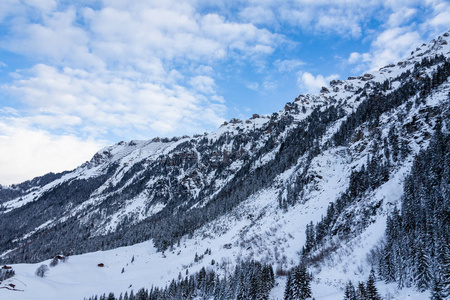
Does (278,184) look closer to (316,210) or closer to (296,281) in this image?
(316,210)

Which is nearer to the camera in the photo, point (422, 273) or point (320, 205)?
point (422, 273)

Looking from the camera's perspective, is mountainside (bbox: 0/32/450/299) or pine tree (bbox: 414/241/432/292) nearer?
pine tree (bbox: 414/241/432/292)

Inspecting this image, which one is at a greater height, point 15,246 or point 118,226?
point 118,226

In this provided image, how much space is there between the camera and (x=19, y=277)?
187ft

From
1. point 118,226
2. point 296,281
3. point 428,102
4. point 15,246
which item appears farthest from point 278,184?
point 15,246

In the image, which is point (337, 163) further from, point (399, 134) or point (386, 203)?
point (386, 203)

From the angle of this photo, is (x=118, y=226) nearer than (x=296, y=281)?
No

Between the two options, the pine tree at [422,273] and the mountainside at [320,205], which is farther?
the mountainside at [320,205]

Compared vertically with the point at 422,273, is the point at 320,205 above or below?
above

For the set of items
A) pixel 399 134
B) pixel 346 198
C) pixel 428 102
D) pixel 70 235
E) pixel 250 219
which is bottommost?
pixel 70 235

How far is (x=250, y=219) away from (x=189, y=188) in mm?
93299

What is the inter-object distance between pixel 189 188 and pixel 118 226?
51.2 m

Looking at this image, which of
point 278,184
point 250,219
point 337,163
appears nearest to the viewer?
point 337,163

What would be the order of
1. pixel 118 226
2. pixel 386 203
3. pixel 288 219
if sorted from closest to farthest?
pixel 386 203 < pixel 288 219 < pixel 118 226
